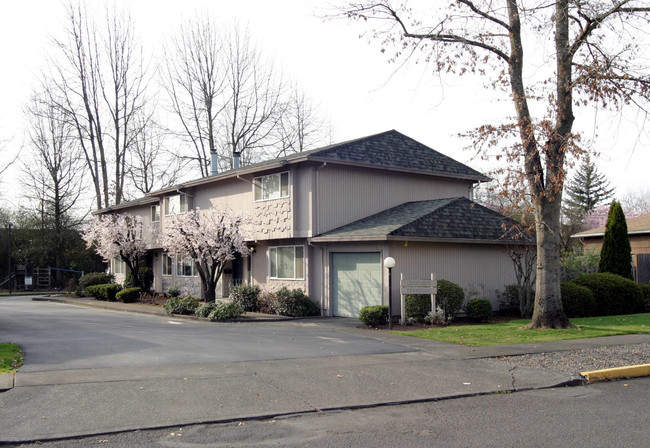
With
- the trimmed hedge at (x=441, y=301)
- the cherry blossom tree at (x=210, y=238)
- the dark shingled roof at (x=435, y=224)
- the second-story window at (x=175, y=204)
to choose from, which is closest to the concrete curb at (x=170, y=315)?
the cherry blossom tree at (x=210, y=238)

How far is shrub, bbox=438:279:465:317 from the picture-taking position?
17.6m

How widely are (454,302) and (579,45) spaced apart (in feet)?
26.5

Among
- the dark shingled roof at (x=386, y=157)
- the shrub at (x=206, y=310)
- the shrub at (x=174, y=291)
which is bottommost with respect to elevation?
the shrub at (x=206, y=310)

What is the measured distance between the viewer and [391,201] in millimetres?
22391

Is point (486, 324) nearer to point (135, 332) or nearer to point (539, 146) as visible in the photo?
point (539, 146)

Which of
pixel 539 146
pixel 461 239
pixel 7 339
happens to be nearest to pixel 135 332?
pixel 7 339

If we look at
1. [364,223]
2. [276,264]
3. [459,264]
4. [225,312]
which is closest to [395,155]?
[364,223]

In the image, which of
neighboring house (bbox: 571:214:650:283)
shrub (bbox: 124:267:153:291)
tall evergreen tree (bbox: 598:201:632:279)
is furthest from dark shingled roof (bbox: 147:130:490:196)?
shrub (bbox: 124:267:153:291)

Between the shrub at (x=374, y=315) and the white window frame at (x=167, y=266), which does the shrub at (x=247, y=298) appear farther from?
the white window frame at (x=167, y=266)

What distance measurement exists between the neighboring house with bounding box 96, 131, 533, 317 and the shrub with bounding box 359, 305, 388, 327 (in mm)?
1281

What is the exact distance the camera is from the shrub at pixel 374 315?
1673cm

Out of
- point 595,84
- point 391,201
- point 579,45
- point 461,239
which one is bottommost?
point 461,239

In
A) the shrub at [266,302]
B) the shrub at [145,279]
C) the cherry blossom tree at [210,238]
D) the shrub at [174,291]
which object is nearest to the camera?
the cherry blossom tree at [210,238]

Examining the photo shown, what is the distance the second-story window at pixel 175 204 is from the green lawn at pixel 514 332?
53.2 ft
